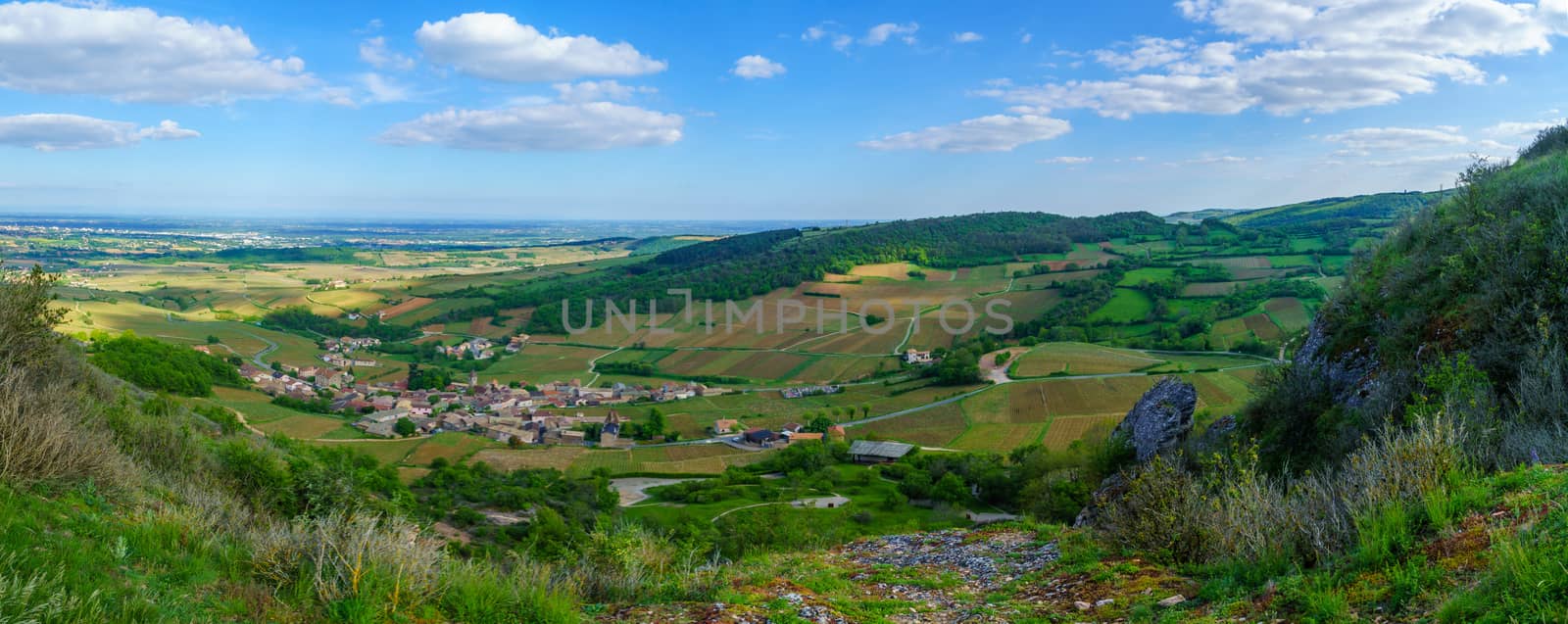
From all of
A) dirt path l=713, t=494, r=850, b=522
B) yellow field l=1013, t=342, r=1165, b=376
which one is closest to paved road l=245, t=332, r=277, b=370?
dirt path l=713, t=494, r=850, b=522

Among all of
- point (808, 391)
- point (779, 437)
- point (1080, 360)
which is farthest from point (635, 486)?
point (1080, 360)

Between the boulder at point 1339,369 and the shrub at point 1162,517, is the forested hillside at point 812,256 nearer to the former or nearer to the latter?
the boulder at point 1339,369

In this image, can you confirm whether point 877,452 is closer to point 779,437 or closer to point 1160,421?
point 779,437

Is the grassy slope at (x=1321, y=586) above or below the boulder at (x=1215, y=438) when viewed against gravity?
above

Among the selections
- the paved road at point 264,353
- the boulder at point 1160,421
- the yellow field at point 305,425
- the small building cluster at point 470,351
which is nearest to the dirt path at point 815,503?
the boulder at point 1160,421

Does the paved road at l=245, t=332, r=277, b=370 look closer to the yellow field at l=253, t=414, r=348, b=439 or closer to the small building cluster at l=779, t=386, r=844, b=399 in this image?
the yellow field at l=253, t=414, r=348, b=439
